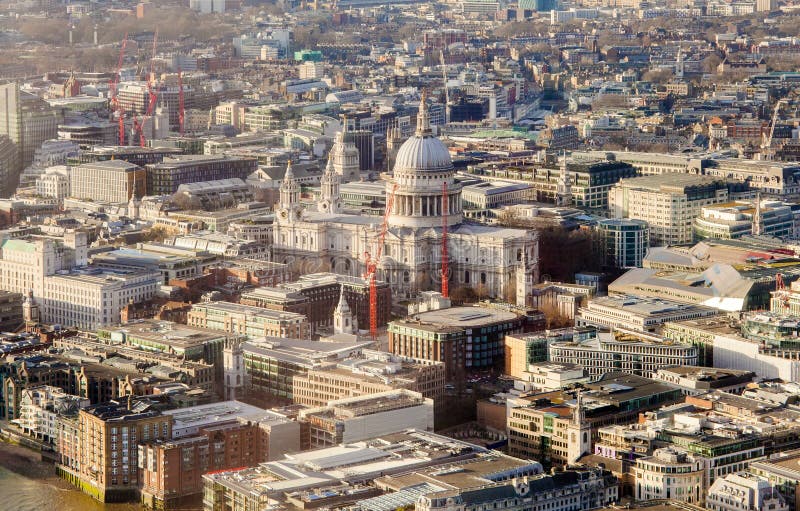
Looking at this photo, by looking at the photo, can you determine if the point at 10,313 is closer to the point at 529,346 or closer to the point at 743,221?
the point at 529,346

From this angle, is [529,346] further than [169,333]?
No

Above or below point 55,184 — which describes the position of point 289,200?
above

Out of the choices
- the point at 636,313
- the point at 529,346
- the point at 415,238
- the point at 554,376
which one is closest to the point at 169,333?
the point at 529,346

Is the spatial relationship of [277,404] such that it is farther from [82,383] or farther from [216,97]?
[216,97]

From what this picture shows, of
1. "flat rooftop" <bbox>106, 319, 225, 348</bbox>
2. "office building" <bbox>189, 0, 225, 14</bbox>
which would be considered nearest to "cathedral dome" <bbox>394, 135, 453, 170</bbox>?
"flat rooftop" <bbox>106, 319, 225, 348</bbox>

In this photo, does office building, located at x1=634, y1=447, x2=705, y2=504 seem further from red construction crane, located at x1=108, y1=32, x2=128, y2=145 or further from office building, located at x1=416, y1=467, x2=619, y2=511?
red construction crane, located at x1=108, y1=32, x2=128, y2=145

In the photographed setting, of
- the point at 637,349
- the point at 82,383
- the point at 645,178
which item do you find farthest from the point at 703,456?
the point at 645,178

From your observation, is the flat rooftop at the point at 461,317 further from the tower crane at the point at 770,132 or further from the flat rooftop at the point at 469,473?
the tower crane at the point at 770,132

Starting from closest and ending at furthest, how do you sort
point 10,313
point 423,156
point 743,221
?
1. point 10,313
2. point 423,156
3. point 743,221
